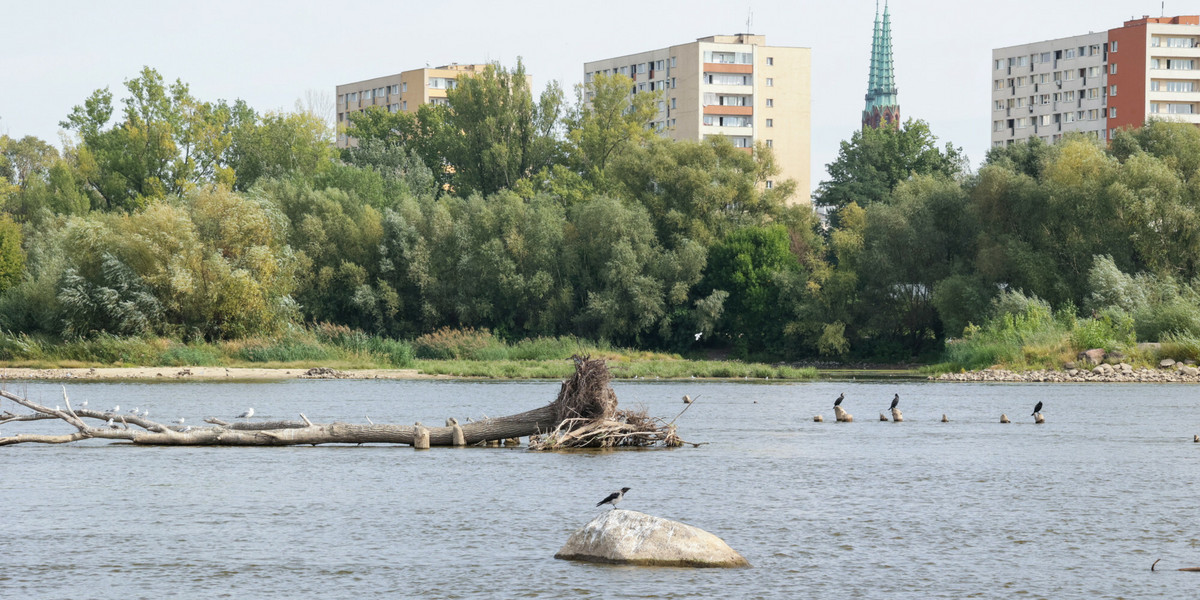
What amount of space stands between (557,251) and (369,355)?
18.3 metres

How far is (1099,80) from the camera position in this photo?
6211 inches

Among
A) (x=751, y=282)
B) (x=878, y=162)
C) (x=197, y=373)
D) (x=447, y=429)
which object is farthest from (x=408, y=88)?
(x=447, y=429)

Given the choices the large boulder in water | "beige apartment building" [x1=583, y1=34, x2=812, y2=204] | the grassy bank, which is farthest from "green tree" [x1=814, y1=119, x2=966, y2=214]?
the large boulder in water

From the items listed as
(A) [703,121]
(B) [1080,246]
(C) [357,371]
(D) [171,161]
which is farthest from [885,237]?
(A) [703,121]

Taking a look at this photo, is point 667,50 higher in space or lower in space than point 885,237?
higher

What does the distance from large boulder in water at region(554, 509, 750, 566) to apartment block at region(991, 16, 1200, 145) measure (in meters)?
136

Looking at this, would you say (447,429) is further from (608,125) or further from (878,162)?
(878,162)

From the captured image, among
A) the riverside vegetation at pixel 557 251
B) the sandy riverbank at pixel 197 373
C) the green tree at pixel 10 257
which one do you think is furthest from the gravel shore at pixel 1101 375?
the green tree at pixel 10 257

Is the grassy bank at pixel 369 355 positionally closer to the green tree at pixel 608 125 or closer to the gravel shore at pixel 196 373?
the gravel shore at pixel 196 373

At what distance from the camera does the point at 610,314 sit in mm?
81562

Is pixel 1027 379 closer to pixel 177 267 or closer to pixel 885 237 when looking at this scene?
pixel 885 237

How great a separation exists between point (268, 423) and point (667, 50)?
433ft

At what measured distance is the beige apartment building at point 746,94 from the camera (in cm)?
15075

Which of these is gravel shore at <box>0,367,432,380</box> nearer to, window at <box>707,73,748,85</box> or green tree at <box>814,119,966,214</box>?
green tree at <box>814,119,966,214</box>
